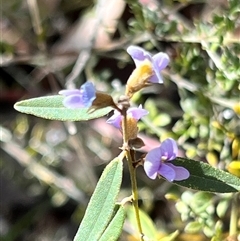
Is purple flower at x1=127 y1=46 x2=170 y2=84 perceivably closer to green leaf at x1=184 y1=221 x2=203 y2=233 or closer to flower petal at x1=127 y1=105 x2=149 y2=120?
flower petal at x1=127 y1=105 x2=149 y2=120

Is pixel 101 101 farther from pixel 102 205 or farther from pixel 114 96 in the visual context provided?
pixel 114 96

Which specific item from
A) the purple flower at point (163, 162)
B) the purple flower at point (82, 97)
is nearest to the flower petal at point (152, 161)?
the purple flower at point (163, 162)

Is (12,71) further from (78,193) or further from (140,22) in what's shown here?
A: (140,22)

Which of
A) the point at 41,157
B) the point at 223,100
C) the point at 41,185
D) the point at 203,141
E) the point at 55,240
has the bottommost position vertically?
the point at 55,240

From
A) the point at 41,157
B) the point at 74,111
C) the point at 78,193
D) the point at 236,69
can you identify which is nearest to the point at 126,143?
the point at 74,111

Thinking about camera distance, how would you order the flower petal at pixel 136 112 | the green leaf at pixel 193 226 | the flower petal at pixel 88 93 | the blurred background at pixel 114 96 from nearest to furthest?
the flower petal at pixel 88 93 → the flower petal at pixel 136 112 → the green leaf at pixel 193 226 → the blurred background at pixel 114 96

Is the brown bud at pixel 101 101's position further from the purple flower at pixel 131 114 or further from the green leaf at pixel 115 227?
the green leaf at pixel 115 227

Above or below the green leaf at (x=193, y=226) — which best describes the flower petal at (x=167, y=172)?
above

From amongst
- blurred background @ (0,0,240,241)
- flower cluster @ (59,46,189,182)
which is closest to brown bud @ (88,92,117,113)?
flower cluster @ (59,46,189,182)
